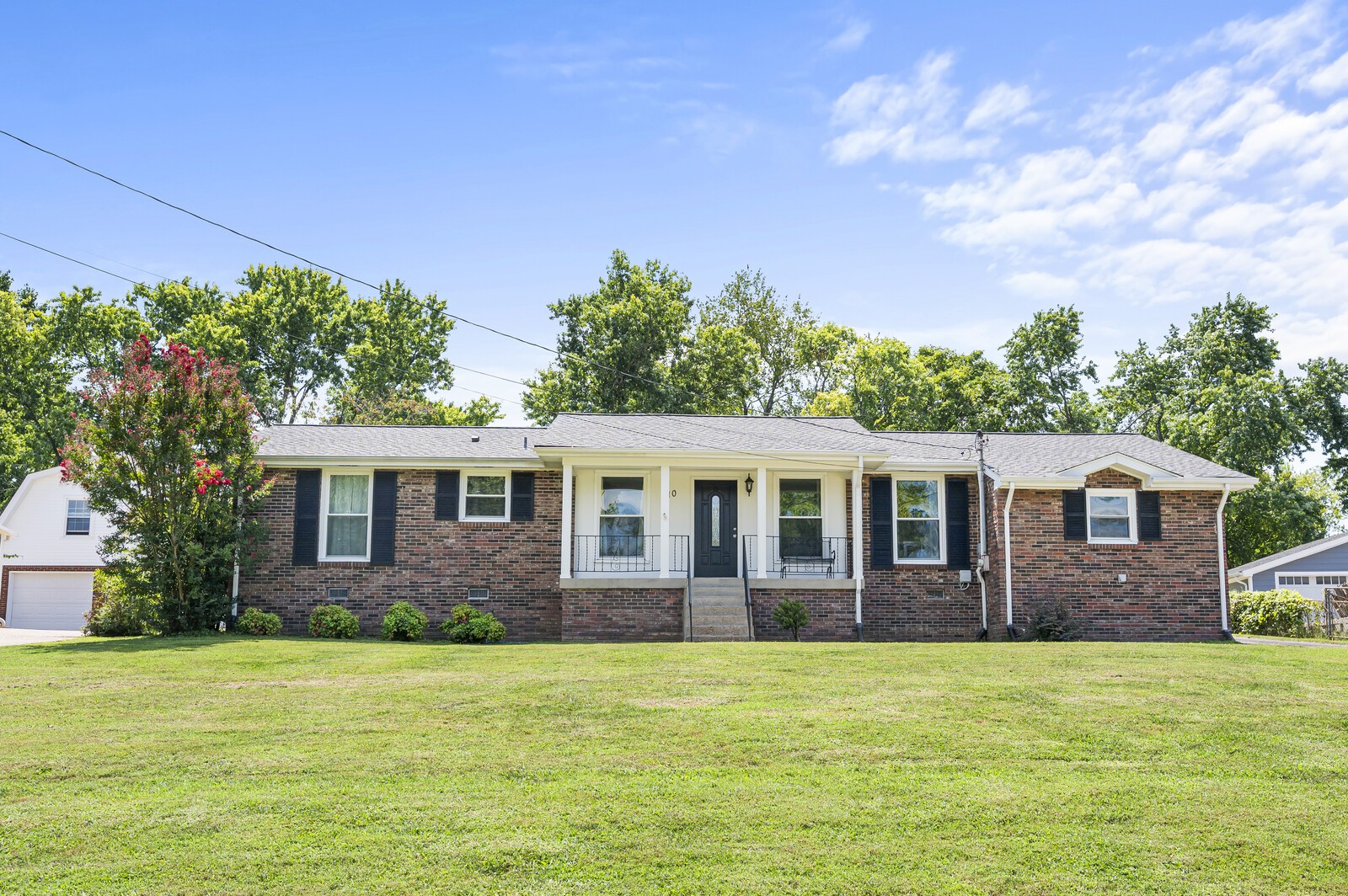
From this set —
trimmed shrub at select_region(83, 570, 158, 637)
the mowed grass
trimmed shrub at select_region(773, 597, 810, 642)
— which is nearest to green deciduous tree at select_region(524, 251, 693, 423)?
trimmed shrub at select_region(773, 597, 810, 642)

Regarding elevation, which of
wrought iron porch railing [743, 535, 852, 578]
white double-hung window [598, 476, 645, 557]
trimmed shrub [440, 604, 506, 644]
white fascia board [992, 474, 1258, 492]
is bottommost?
trimmed shrub [440, 604, 506, 644]

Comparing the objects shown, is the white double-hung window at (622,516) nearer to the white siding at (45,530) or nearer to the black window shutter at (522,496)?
the black window shutter at (522,496)

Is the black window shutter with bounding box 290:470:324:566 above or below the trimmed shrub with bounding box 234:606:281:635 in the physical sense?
above

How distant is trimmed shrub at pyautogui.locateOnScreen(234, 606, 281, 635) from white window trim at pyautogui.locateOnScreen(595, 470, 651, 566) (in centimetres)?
554

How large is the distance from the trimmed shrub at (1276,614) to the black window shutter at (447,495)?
56.0 ft

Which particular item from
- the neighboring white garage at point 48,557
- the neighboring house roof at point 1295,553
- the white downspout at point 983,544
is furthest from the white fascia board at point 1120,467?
the neighboring white garage at point 48,557

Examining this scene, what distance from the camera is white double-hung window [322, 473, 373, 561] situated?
18188 millimetres

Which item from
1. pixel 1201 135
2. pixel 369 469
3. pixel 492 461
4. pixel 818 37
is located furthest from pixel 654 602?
pixel 1201 135

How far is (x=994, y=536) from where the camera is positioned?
59.6ft

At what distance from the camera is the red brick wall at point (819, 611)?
57.4ft

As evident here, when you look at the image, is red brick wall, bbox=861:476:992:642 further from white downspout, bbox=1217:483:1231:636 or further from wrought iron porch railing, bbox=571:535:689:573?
white downspout, bbox=1217:483:1231:636

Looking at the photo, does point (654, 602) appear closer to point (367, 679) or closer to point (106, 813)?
point (367, 679)

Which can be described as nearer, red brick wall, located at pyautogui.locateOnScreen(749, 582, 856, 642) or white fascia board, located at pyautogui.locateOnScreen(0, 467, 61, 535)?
red brick wall, located at pyautogui.locateOnScreen(749, 582, 856, 642)

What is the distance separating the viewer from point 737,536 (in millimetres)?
18781
